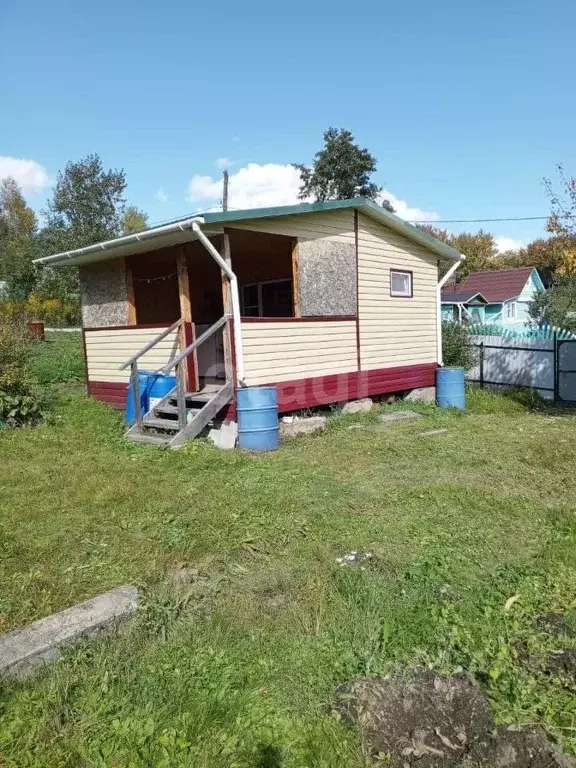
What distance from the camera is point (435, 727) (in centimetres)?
227

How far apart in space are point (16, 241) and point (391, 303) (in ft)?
93.6

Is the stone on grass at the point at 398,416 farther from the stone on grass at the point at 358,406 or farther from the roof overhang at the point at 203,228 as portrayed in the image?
the roof overhang at the point at 203,228

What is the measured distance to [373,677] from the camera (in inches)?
102

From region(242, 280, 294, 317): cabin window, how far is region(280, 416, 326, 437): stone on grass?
3644mm

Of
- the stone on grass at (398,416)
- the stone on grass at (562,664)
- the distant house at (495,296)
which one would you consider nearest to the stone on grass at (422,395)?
the stone on grass at (398,416)

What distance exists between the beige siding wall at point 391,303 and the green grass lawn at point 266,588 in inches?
156

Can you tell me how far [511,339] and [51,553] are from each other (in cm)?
1223

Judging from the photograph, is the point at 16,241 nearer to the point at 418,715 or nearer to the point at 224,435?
the point at 224,435

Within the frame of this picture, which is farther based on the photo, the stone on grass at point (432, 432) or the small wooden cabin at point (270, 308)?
the stone on grass at point (432, 432)

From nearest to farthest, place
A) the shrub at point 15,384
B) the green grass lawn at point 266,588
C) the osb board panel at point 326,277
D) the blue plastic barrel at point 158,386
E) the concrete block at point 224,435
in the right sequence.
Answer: the green grass lawn at point 266,588
the concrete block at point 224,435
the shrub at point 15,384
the blue plastic barrel at point 158,386
the osb board panel at point 326,277

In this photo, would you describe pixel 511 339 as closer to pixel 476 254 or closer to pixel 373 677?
pixel 373 677

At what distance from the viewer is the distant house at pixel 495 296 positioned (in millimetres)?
28786

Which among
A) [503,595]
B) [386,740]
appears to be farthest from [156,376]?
[386,740]

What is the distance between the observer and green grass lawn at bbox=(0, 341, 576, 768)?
2293 millimetres
